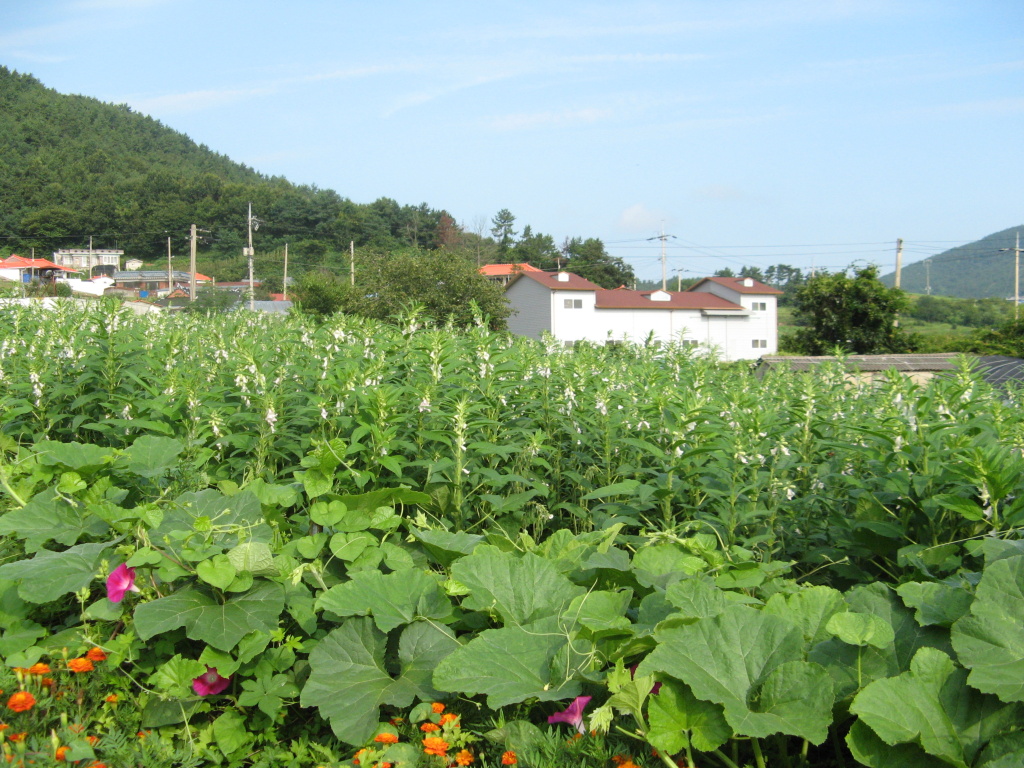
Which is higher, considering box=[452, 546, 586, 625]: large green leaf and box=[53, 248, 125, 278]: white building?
box=[53, 248, 125, 278]: white building

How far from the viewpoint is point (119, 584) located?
2.44 m

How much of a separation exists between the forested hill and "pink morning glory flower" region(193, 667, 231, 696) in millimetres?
80460

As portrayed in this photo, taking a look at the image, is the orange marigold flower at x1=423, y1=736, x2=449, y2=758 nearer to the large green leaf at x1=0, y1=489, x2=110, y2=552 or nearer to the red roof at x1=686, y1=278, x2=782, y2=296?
the large green leaf at x1=0, y1=489, x2=110, y2=552

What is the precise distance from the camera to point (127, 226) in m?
84.6

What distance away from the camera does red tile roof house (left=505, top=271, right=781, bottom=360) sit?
53.1 metres

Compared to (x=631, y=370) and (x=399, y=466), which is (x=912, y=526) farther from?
(x=631, y=370)

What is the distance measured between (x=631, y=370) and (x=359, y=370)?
2.30 m

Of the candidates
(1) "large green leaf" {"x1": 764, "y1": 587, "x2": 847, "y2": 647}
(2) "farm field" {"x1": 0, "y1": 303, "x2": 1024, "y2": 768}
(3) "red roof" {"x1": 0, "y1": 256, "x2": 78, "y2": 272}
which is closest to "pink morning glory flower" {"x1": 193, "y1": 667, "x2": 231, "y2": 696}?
(2) "farm field" {"x1": 0, "y1": 303, "x2": 1024, "y2": 768}

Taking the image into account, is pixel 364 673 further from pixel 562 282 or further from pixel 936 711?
pixel 562 282

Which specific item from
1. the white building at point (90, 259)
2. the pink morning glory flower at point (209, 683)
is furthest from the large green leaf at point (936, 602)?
the white building at point (90, 259)

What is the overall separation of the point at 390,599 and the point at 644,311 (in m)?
54.1

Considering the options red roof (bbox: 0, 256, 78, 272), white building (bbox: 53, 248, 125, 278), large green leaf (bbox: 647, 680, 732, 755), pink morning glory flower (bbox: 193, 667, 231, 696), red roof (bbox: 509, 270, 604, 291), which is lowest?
pink morning glory flower (bbox: 193, 667, 231, 696)

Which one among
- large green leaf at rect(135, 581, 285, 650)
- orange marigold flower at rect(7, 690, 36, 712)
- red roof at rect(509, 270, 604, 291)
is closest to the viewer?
orange marigold flower at rect(7, 690, 36, 712)

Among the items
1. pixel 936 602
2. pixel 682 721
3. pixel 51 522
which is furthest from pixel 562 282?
pixel 682 721
